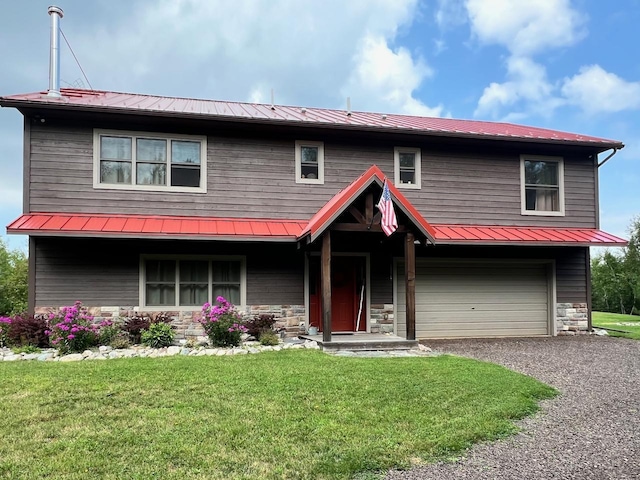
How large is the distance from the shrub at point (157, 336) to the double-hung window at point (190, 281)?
1.46 metres

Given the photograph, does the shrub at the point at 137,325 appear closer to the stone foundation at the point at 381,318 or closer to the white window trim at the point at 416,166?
the stone foundation at the point at 381,318

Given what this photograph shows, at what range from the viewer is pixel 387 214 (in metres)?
9.10

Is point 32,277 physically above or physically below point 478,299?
above

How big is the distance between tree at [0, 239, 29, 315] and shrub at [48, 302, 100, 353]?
12041 millimetres

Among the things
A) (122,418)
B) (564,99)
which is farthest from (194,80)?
(122,418)

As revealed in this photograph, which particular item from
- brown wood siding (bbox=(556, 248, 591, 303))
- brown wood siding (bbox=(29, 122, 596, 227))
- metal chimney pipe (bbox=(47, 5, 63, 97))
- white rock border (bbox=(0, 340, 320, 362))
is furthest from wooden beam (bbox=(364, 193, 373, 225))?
metal chimney pipe (bbox=(47, 5, 63, 97))

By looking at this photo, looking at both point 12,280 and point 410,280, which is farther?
point 12,280

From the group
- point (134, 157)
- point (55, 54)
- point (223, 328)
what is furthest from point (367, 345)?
point (55, 54)

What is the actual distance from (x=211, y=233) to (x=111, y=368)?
149 inches

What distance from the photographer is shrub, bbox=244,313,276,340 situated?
1038 cm

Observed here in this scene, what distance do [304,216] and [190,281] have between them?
3308 millimetres

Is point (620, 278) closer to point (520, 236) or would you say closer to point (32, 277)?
point (520, 236)

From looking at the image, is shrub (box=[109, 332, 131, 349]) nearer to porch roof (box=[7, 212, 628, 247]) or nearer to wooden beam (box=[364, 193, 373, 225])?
porch roof (box=[7, 212, 628, 247])

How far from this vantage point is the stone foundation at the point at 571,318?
1290cm
